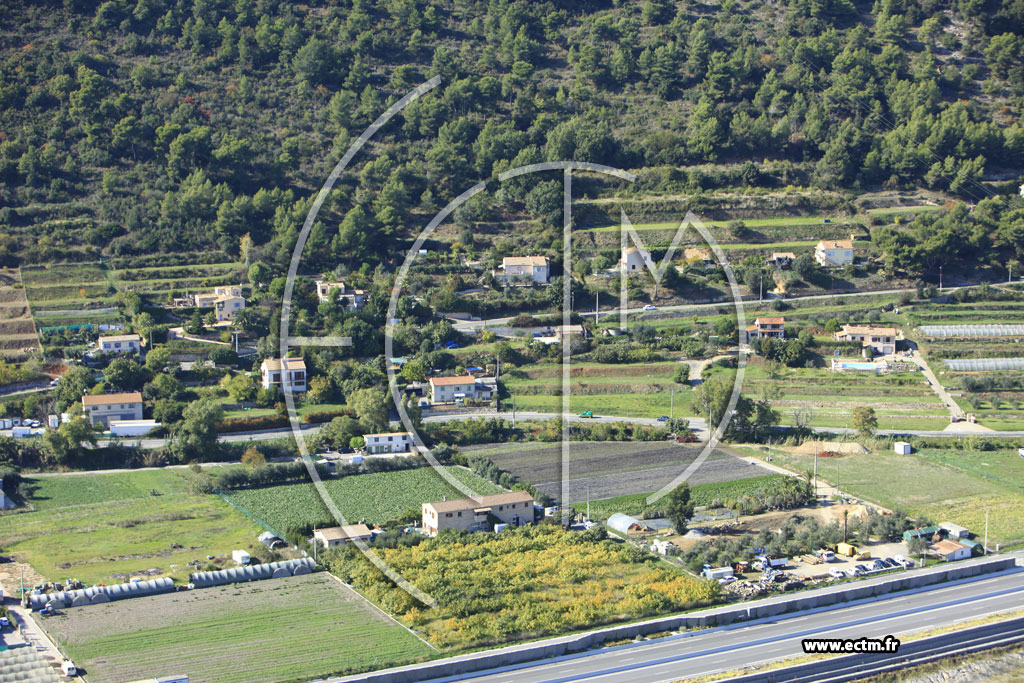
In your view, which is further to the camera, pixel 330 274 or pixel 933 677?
pixel 330 274

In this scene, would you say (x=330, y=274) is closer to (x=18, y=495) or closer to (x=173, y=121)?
(x=173, y=121)

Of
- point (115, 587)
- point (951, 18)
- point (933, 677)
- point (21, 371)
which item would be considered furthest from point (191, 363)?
point (951, 18)

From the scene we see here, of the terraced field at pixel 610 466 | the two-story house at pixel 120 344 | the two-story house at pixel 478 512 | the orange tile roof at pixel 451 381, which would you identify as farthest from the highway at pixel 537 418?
the two-story house at pixel 478 512

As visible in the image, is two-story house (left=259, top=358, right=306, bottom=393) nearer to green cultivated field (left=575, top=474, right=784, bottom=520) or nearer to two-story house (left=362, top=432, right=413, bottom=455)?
two-story house (left=362, top=432, right=413, bottom=455)

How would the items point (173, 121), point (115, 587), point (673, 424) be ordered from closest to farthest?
1. point (115, 587)
2. point (673, 424)
3. point (173, 121)

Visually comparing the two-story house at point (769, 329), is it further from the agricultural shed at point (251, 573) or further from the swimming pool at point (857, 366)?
the agricultural shed at point (251, 573)

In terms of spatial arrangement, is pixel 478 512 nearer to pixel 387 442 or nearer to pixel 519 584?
pixel 519 584

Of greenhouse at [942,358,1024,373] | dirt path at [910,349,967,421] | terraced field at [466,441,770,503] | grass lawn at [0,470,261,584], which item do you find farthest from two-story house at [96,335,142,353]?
greenhouse at [942,358,1024,373]
